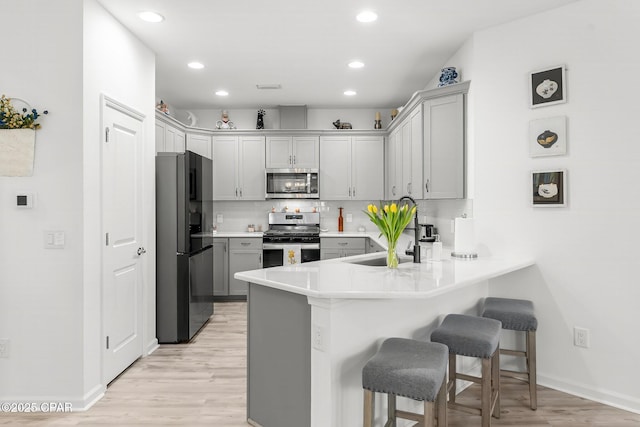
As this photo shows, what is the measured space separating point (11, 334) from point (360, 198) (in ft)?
14.2

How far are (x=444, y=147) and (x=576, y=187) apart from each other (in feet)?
3.75

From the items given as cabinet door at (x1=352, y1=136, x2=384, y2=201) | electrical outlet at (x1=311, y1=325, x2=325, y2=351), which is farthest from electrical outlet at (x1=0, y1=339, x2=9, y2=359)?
cabinet door at (x1=352, y1=136, x2=384, y2=201)

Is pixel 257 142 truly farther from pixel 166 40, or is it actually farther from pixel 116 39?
pixel 116 39

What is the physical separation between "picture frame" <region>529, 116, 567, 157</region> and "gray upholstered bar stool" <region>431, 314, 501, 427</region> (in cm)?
137

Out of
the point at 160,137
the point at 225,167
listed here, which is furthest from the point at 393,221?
the point at 225,167

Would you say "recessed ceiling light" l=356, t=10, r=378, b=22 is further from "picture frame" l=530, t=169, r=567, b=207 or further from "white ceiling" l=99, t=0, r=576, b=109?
"picture frame" l=530, t=169, r=567, b=207

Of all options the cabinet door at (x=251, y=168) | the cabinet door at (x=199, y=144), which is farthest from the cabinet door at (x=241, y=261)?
the cabinet door at (x=199, y=144)

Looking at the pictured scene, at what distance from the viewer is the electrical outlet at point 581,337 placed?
2900 mm

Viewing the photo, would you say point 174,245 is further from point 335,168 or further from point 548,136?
point 548,136

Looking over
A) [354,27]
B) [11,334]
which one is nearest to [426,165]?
[354,27]

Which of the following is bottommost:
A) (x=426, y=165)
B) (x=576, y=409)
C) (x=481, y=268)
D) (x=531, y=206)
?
(x=576, y=409)

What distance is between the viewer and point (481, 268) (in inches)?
107

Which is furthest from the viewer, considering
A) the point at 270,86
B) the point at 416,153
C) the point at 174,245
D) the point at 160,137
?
the point at 270,86

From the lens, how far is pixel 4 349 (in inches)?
106
